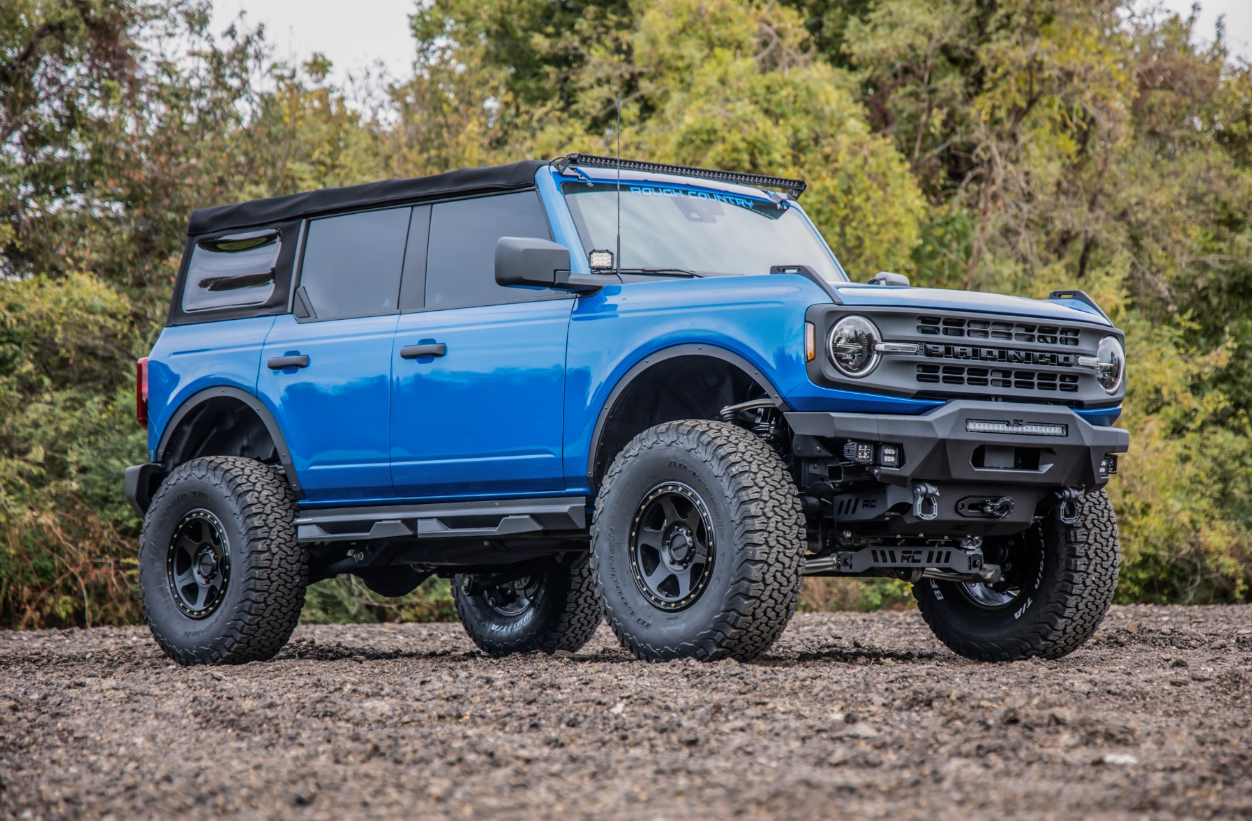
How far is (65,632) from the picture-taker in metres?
11.8

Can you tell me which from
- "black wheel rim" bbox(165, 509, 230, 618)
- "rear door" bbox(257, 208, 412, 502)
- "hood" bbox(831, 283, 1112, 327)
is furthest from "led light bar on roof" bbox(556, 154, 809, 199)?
"black wheel rim" bbox(165, 509, 230, 618)

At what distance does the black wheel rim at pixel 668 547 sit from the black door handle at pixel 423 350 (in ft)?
4.50

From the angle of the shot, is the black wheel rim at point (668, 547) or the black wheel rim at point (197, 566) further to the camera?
the black wheel rim at point (197, 566)

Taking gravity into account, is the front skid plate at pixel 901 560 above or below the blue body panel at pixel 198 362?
below

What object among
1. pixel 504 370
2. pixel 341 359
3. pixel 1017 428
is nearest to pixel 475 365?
pixel 504 370

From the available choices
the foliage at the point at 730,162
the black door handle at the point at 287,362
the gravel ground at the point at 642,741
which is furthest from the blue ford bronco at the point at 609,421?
the foliage at the point at 730,162

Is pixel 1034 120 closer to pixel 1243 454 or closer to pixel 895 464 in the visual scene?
pixel 1243 454

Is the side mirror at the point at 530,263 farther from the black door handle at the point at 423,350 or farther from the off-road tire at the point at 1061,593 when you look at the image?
the off-road tire at the point at 1061,593

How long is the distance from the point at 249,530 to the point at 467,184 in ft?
6.67

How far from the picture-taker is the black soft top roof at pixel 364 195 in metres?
7.05

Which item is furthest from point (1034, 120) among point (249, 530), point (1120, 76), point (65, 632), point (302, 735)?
point (302, 735)

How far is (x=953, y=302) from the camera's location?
235 inches

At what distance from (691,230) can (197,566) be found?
3135 mm

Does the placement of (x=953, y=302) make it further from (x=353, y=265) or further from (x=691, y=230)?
(x=353, y=265)
